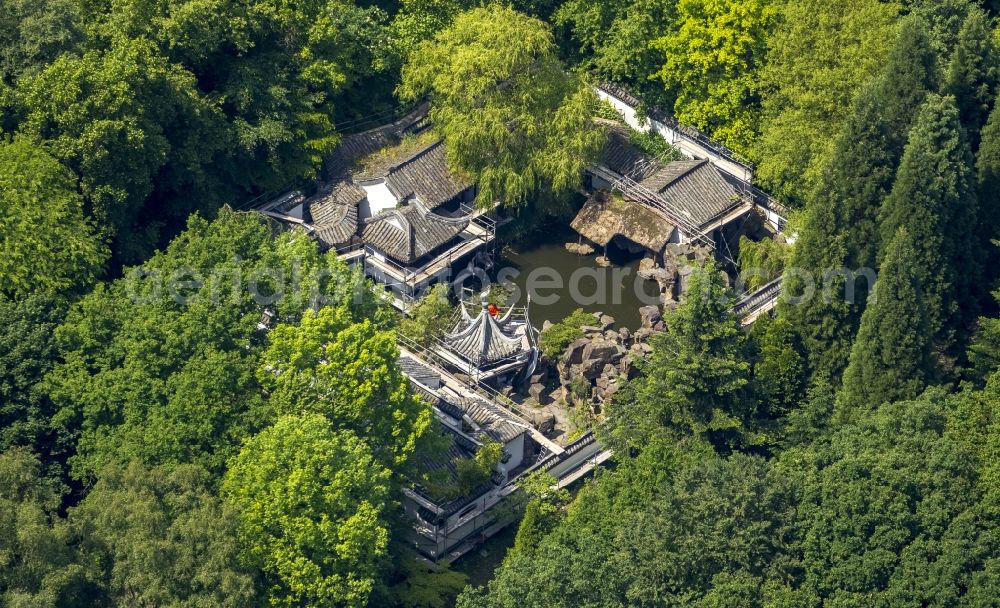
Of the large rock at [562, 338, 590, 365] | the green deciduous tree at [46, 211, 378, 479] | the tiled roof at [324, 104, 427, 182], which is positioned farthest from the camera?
the tiled roof at [324, 104, 427, 182]

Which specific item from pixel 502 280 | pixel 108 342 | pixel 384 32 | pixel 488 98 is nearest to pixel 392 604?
pixel 108 342

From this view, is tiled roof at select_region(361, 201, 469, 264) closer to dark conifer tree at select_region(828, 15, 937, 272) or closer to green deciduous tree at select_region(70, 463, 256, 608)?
dark conifer tree at select_region(828, 15, 937, 272)

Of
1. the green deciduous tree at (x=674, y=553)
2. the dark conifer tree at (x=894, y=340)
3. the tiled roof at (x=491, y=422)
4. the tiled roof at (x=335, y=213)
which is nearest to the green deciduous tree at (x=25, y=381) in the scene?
the tiled roof at (x=491, y=422)

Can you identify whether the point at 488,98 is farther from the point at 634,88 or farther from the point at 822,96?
the point at 822,96

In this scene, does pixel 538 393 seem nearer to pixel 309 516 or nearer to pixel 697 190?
pixel 697 190

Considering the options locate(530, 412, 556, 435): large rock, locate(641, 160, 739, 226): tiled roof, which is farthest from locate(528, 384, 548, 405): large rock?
locate(641, 160, 739, 226): tiled roof
